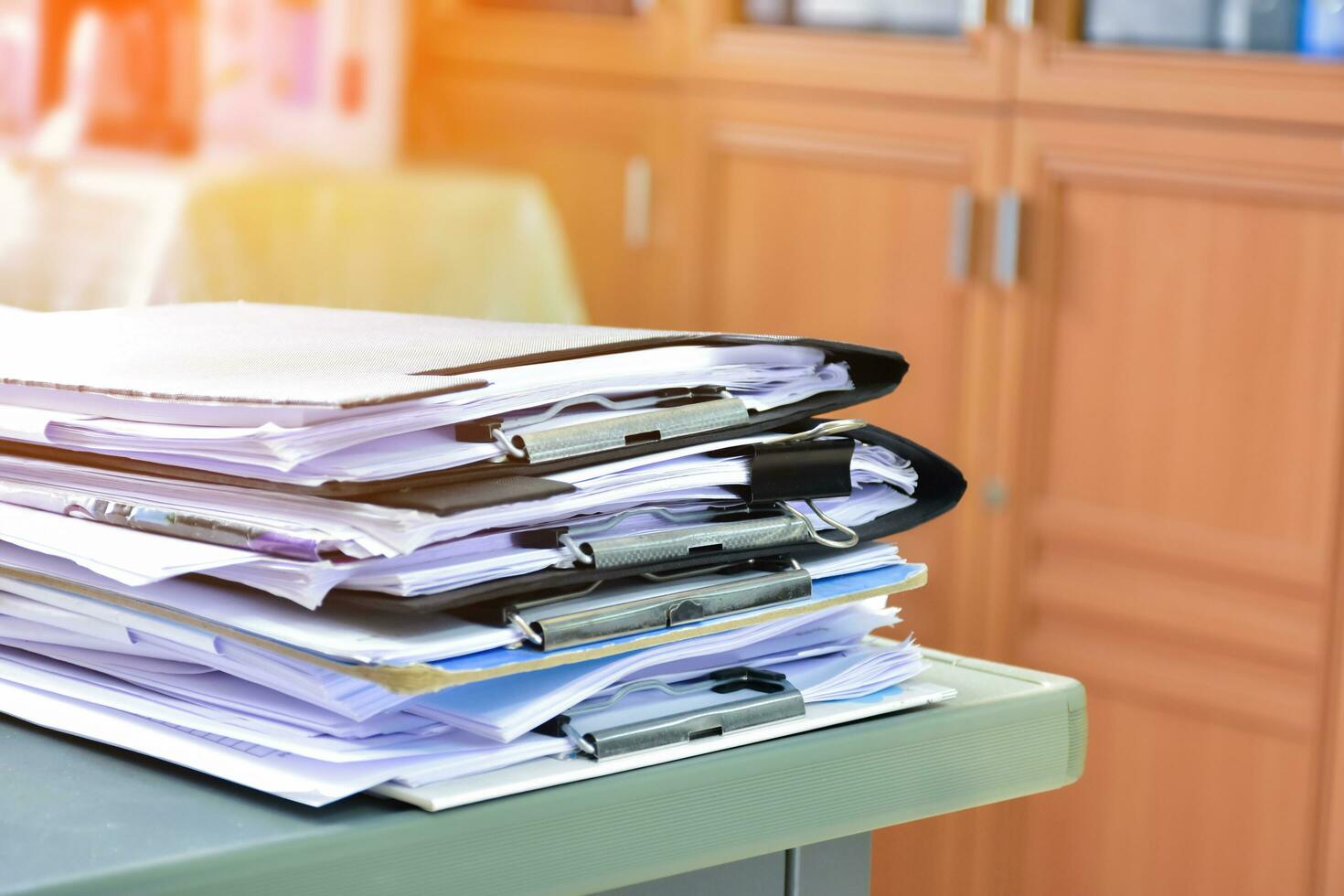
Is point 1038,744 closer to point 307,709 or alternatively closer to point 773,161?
point 307,709

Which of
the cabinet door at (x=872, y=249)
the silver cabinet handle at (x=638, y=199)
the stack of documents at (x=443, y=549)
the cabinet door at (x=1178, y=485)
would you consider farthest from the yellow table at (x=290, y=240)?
the stack of documents at (x=443, y=549)

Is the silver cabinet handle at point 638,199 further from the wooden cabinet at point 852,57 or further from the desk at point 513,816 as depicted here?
the desk at point 513,816

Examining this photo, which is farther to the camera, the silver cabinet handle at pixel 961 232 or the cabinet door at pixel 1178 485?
the silver cabinet handle at pixel 961 232

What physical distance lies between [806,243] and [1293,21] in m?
0.65

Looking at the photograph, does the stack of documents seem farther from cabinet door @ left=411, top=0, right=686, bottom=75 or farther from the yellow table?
cabinet door @ left=411, top=0, right=686, bottom=75

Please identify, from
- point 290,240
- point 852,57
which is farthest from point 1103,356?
point 290,240

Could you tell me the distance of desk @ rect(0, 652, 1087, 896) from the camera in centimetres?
43

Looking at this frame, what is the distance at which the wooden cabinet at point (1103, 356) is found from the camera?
1.78 meters

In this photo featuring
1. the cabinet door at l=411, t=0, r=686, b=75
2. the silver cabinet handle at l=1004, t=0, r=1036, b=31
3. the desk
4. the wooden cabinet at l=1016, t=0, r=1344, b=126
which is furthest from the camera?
the cabinet door at l=411, t=0, r=686, b=75

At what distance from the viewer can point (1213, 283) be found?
6.01 ft

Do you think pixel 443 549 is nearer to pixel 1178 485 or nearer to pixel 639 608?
pixel 639 608

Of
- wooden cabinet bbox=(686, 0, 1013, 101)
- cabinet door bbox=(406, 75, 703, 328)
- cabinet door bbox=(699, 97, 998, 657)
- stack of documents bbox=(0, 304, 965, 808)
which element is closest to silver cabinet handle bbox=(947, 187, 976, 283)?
cabinet door bbox=(699, 97, 998, 657)

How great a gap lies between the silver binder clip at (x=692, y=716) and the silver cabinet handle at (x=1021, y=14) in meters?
1.55

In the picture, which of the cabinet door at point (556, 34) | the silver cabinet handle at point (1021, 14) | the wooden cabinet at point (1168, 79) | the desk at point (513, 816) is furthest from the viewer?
the cabinet door at point (556, 34)
